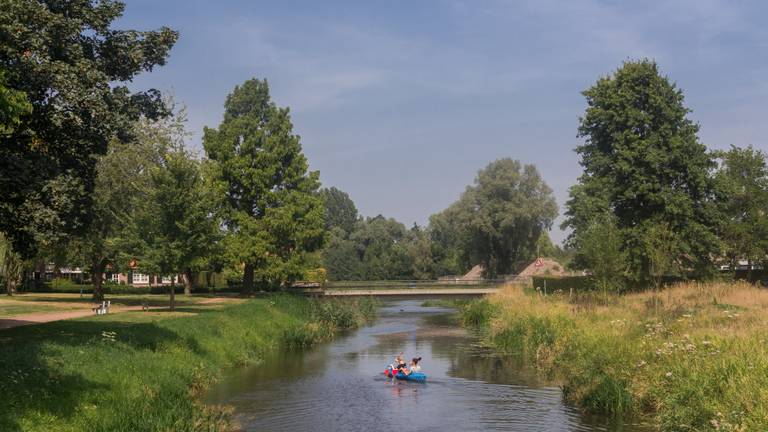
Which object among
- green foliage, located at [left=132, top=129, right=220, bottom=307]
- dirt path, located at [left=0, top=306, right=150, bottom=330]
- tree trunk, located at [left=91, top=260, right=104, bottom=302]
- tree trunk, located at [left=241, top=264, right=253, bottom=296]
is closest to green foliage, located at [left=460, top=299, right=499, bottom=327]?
tree trunk, located at [left=241, top=264, right=253, bottom=296]

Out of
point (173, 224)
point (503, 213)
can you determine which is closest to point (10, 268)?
point (173, 224)

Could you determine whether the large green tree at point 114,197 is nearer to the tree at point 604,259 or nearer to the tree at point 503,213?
the tree at point 604,259

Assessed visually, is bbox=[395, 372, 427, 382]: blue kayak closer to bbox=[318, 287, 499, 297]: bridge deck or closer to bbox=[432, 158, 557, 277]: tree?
bbox=[318, 287, 499, 297]: bridge deck

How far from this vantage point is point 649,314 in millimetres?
31141

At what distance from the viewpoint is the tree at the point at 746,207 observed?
67.6 m

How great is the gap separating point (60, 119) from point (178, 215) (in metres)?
20.0

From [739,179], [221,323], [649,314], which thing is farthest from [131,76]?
[739,179]

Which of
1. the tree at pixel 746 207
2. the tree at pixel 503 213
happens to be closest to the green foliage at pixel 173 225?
the tree at pixel 746 207

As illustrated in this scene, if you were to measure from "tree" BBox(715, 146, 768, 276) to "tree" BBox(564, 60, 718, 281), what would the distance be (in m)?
6.26

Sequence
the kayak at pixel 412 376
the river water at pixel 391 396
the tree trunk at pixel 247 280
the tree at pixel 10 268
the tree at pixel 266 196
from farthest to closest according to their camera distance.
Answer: the tree trunk at pixel 247 280 < the tree at pixel 266 196 < the tree at pixel 10 268 < the kayak at pixel 412 376 < the river water at pixel 391 396

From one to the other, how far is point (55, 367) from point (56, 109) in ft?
26.9

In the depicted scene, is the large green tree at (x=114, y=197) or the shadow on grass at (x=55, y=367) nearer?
the shadow on grass at (x=55, y=367)

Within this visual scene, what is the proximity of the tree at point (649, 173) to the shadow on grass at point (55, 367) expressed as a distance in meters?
43.4

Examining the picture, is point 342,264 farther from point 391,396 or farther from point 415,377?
point 391,396
